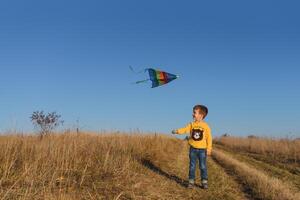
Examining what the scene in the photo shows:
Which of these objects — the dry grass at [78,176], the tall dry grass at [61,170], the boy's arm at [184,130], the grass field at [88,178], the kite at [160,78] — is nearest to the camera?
the tall dry grass at [61,170]

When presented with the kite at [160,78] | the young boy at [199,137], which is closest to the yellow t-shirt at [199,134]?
the young boy at [199,137]

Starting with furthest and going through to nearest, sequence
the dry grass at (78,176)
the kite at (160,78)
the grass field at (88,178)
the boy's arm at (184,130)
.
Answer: the kite at (160,78)
the boy's arm at (184,130)
the grass field at (88,178)
the dry grass at (78,176)

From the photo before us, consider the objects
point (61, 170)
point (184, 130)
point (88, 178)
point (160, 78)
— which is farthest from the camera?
point (160, 78)

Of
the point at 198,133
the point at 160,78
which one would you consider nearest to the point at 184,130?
the point at 198,133

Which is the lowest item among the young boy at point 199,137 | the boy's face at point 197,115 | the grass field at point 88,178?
the grass field at point 88,178

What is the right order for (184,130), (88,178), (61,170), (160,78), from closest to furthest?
(88,178), (61,170), (184,130), (160,78)

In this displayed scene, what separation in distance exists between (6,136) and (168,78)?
6.18 metres

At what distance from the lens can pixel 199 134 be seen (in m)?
9.76

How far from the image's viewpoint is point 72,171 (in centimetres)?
861

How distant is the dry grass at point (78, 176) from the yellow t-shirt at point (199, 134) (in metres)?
1.00

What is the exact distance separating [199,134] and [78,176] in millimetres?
3000

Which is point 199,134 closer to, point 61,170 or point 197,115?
point 197,115

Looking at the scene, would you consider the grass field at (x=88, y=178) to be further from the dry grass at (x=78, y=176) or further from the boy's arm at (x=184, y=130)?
the boy's arm at (x=184, y=130)

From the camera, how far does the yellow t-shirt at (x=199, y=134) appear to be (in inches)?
384
